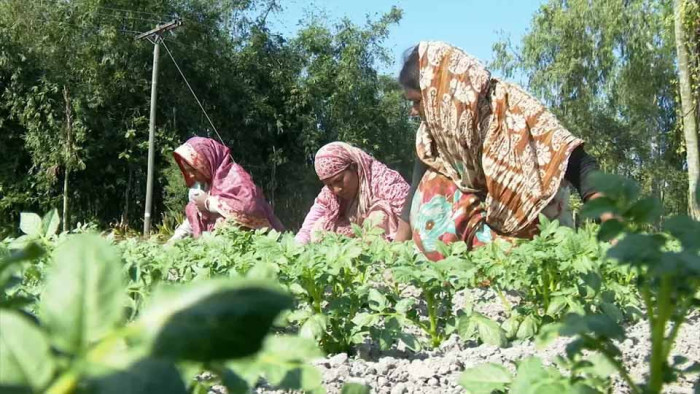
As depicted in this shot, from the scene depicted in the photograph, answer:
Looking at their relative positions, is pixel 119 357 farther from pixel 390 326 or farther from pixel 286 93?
pixel 286 93

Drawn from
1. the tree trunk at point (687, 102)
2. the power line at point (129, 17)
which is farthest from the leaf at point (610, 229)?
the power line at point (129, 17)

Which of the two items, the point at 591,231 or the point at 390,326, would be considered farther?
the point at 591,231

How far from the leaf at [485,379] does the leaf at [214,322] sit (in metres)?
0.47

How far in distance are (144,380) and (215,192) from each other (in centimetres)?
761

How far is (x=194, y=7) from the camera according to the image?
67.9 feet

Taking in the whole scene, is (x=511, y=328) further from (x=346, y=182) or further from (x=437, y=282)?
(x=346, y=182)

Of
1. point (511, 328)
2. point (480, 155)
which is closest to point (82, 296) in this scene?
point (511, 328)

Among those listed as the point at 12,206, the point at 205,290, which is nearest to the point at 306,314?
the point at 205,290

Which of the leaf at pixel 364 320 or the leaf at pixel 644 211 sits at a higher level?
the leaf at pixel 644 211

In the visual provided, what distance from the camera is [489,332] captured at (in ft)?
7.73

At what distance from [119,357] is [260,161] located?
2061 centimetres

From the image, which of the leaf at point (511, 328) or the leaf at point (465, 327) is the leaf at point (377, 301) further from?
the leaf at point (511, 328)

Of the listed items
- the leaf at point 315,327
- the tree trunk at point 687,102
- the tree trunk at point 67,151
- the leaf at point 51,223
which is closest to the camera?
the leaf at point 51,223

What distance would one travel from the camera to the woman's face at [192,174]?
26.1 feet
